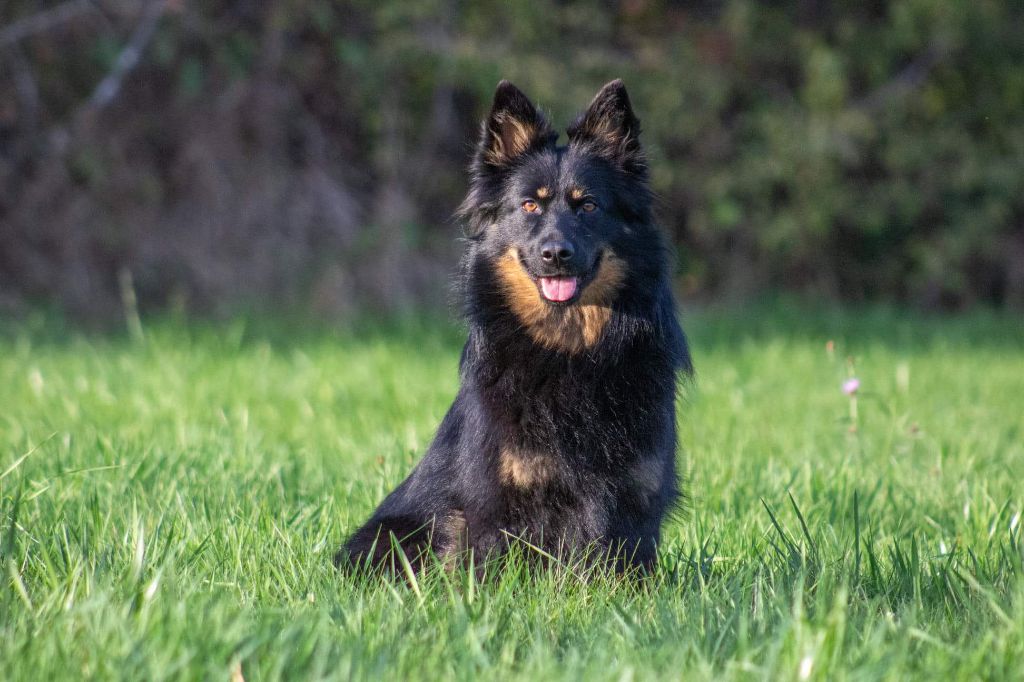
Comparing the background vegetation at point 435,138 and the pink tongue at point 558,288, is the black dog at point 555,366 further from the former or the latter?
the background vegetation at point 435,138

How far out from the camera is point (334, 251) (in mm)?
11406

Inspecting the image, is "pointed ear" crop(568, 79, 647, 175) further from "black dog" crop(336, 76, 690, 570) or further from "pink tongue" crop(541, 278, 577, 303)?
"pink tongue" crop(541, 278, 577, 303)

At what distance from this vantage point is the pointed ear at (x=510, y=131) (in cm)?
352

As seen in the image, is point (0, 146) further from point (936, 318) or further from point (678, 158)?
point (936, 318)

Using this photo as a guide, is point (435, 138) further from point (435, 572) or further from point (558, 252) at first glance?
point (435, 572)

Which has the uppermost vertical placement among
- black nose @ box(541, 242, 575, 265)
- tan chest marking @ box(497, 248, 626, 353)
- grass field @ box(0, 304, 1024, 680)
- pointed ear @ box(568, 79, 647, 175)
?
pointed ear @ box(568, 79, 647, 175)

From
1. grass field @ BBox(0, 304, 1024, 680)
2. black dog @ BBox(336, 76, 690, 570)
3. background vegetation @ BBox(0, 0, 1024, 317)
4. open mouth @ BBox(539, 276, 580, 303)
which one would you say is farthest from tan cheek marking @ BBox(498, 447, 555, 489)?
background vegetation @ BBox(0, 0, 1024, 317)

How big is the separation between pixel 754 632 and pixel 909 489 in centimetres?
202

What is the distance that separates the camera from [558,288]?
3305mm

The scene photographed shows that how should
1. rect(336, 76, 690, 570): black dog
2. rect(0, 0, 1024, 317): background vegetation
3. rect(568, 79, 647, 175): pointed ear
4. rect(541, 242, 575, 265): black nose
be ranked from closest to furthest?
rect(336, 76, 690, 570): black dog
rect(541, 242, 575, 265): black nose
rect(568, 79, 647, 175): pointed ear
rect(0, 0, 1024, 317): background vegetation

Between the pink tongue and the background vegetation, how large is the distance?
7.67 metres

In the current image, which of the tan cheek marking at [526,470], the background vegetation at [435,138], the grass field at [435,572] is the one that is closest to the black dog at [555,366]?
the tan cheek marking at [526,470]

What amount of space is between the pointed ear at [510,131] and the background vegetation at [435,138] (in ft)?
23.6

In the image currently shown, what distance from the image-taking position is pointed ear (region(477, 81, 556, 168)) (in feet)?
11.6
